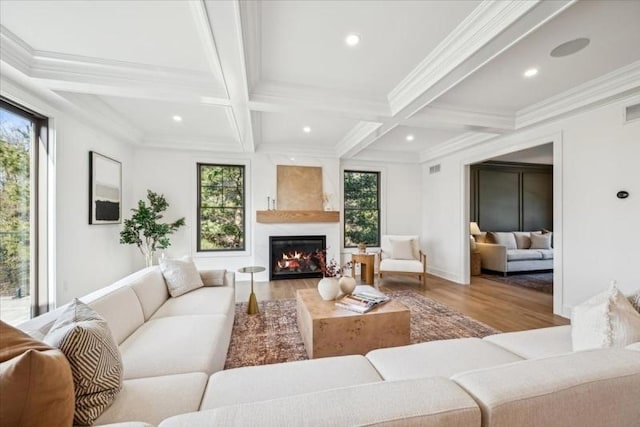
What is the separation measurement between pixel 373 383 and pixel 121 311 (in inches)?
69.7

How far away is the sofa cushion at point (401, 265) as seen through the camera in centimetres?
470

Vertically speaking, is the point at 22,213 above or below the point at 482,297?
above

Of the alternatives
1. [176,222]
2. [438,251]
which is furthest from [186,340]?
[438,251]

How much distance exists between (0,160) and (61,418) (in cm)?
298

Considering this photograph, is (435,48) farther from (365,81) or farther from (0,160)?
(0,160)

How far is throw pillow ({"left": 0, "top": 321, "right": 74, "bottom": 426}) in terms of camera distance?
667 mm

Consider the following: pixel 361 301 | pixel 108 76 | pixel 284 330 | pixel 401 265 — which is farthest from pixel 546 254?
pixel 108 76

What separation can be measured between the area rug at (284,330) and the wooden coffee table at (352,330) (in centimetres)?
25

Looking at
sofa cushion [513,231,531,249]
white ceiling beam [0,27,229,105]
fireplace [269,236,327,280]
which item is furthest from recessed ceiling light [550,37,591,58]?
sofa cushion [513,231,531,249]

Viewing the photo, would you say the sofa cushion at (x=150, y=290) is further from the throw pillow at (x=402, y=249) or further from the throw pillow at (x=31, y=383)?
the throw pillow at (x=402, y=249)

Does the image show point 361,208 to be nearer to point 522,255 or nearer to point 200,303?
point 522,255

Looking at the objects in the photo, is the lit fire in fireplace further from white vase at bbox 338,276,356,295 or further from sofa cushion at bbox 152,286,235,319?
white vase at bbox 338,276,356,295

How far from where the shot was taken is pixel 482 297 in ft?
13.1

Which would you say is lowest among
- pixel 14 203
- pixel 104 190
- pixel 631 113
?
pixel 14 203
